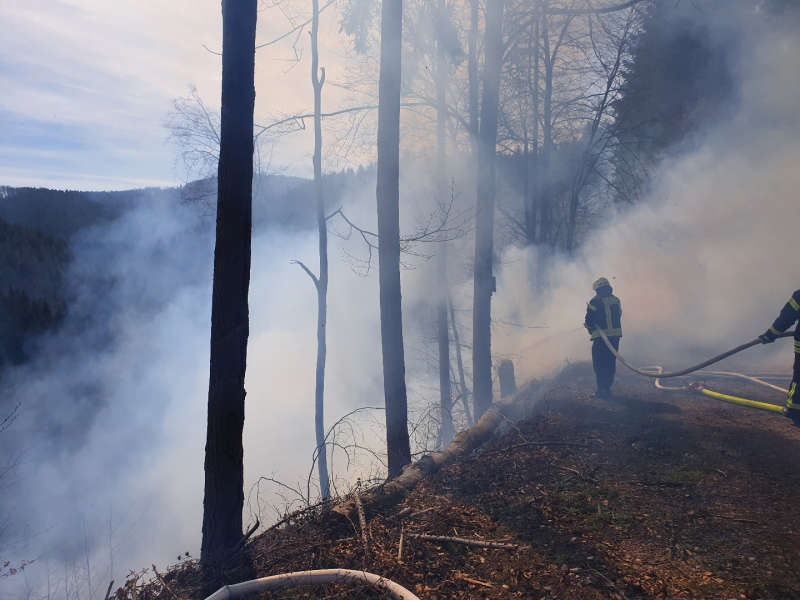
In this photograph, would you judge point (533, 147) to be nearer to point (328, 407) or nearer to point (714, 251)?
point (714, 251)

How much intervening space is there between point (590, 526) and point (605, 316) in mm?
5502

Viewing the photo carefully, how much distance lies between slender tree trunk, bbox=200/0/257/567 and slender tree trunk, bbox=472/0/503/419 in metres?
7.34

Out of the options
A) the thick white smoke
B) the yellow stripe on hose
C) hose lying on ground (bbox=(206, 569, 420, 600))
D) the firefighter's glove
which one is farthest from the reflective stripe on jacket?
hose lying on ground (bbox=(206, 569, 420, 600))

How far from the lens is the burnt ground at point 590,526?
335 centimetres

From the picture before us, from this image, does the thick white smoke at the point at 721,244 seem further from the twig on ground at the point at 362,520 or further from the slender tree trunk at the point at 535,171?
the twig on ground at the point at 362,520

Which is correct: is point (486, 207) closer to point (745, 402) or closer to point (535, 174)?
point (745, 402)

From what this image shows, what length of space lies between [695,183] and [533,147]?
5.41 m

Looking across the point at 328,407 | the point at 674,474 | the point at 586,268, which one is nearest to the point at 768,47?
the point at 586,268

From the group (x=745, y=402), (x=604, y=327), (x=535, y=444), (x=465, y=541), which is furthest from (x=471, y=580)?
(x=604, y=327)

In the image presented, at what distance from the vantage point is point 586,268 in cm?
A: 1838

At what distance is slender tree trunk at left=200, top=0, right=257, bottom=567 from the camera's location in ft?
14.2

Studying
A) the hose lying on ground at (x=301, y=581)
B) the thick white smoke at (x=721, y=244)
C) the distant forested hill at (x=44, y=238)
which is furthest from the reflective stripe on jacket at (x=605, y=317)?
the distant forested hill at (x=44, y=238)

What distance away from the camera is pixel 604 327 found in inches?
352

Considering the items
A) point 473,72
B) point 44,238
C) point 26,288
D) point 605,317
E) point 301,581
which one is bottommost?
point 301,581
